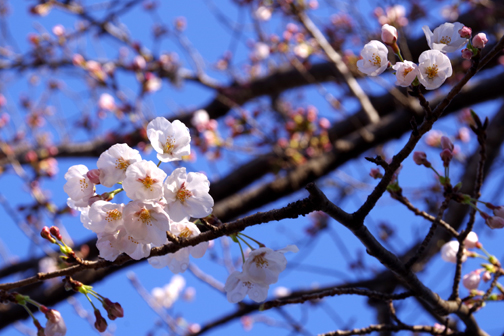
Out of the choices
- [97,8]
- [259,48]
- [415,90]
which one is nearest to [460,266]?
[415,90]

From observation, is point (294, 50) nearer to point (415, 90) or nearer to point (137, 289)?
point (137, 289)

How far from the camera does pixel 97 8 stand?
12.6 feet

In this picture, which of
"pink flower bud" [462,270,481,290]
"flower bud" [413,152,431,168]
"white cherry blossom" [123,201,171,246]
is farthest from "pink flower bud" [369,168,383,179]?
"white cherry blossom" [123,201,171,246]

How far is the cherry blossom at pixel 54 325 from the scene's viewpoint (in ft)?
3.71

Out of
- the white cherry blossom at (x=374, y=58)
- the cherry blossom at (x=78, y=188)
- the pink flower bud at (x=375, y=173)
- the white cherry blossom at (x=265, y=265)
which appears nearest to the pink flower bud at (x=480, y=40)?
the white cherry blossom at (x=374, y=58)

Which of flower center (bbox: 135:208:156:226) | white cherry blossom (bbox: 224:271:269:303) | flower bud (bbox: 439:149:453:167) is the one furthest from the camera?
flower bud (bbox: 439:149:453:167)

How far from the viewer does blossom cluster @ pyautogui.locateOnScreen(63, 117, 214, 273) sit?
903 mm

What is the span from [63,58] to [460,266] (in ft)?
14.3

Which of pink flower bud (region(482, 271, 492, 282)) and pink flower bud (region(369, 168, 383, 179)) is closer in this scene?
pink flower bud (region(369, 168, 383, 179))

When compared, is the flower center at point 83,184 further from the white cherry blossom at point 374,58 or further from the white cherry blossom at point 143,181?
the white cherry blossom at point 374,58

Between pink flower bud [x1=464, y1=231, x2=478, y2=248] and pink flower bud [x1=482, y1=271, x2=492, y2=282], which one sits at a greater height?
pink flower bud [x1=464, y1=231, x2=478, y2=248]

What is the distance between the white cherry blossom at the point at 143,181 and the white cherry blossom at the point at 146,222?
0.07 feet

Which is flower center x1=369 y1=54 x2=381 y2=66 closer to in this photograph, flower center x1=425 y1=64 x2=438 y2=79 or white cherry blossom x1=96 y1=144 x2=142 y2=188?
flower center x1=425 y1=64 x2=438 y2=79

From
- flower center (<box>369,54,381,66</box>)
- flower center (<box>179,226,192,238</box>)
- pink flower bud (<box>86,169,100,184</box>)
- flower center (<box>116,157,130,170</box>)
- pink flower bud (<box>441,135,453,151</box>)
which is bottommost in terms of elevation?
pink flower bud (<box>86,169,100,184</box>)
